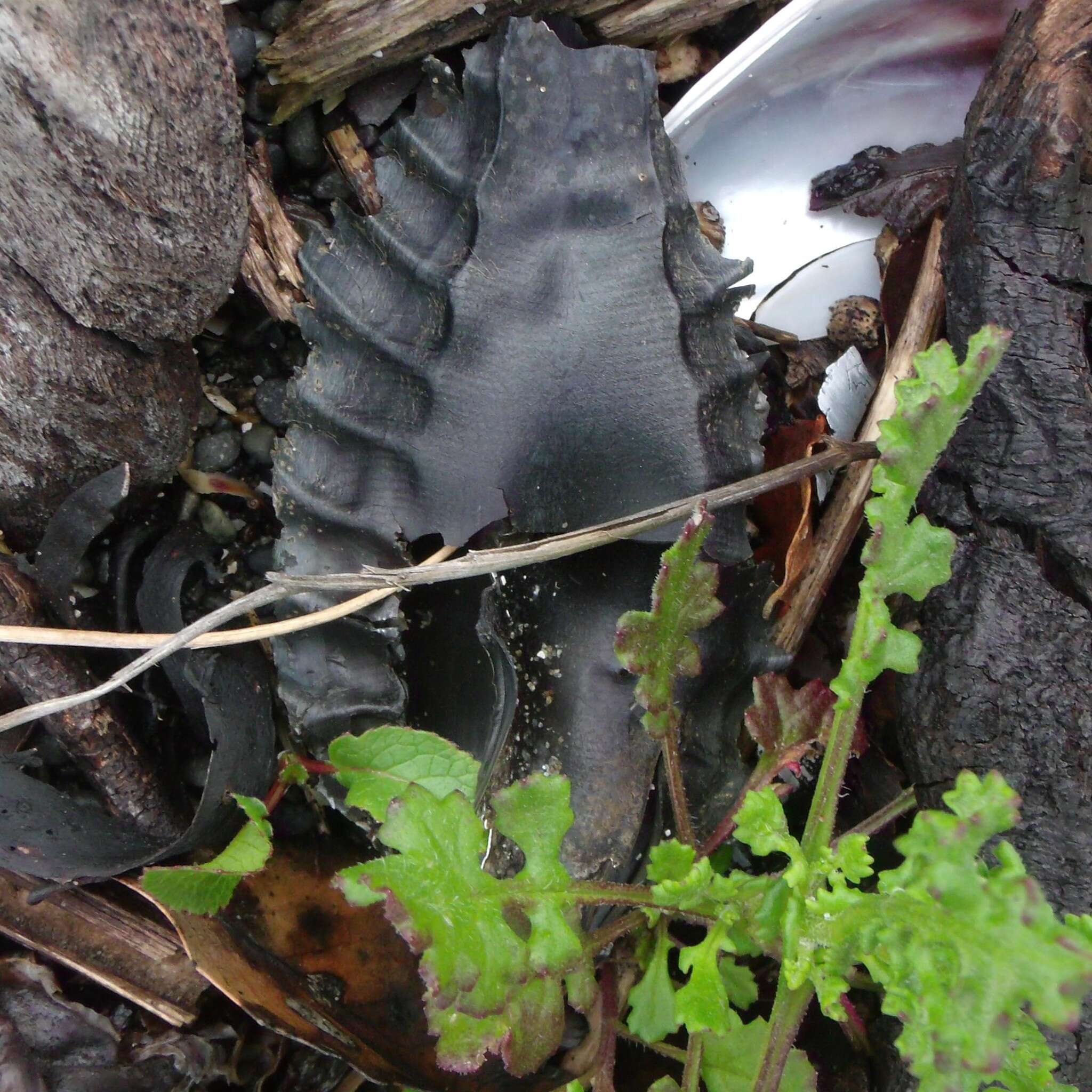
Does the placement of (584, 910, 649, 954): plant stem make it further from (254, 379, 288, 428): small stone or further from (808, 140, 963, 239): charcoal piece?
(808, 140, 963, 239): charcoal piece

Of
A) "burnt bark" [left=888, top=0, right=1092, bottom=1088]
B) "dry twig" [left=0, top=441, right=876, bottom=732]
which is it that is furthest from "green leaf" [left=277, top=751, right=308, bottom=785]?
"burnt bark" [left=888, top=0, right=1092, bottom=1088]

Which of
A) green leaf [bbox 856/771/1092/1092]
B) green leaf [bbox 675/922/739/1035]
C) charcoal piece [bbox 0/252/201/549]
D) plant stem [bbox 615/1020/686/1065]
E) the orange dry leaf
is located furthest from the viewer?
the orange dry leaf

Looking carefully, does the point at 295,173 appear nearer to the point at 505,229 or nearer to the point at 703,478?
the point at 505,229

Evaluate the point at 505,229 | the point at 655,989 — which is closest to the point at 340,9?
the point at 505,229

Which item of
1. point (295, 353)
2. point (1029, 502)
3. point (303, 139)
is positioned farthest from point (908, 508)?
point (303, 139)

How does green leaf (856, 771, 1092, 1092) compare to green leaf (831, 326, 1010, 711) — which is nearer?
green leaf (856, 771, 1092, 1092)

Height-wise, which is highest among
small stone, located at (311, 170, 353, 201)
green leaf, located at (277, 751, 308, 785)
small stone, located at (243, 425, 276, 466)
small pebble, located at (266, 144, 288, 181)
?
small pebble, located at (266, 144, 288, 181)

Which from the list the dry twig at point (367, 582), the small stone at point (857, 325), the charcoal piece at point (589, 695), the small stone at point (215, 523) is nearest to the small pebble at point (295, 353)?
the small stone at point (215, 523)
